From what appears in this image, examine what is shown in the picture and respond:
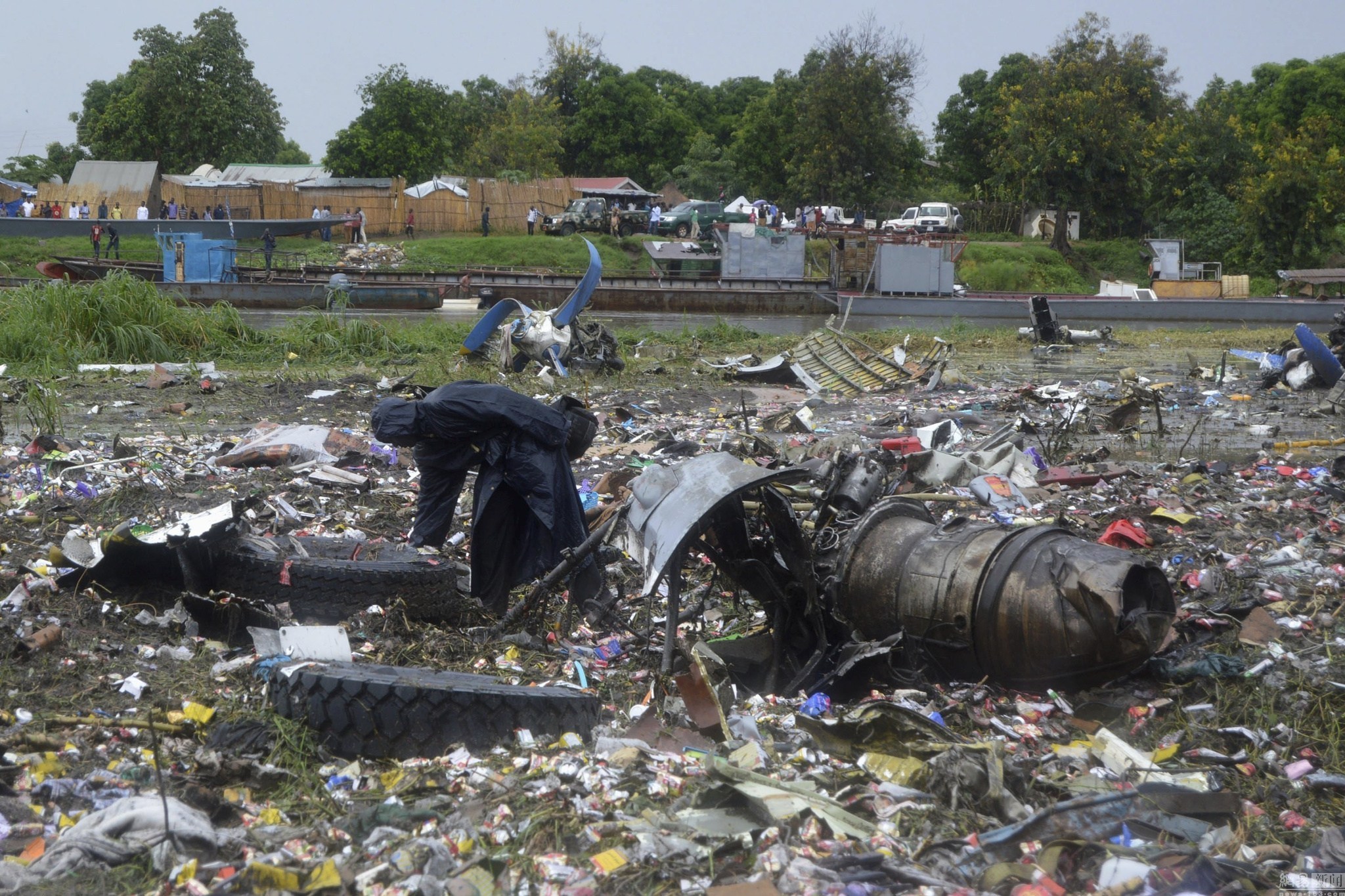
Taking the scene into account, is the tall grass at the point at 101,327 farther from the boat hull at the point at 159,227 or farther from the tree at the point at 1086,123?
the tree at the point at 1086,123

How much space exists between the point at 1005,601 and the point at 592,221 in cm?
3238

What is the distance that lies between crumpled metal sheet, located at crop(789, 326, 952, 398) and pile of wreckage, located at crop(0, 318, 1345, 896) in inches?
274

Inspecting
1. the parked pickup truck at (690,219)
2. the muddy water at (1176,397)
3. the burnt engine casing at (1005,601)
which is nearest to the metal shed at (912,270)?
the muddy water at (1176,397)

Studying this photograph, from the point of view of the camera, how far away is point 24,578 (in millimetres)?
4836

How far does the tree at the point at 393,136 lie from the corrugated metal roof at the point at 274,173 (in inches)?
41.9

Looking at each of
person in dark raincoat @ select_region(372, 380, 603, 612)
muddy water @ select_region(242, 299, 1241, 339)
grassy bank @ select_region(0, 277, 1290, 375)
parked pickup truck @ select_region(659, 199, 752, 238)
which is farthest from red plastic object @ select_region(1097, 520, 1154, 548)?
parked pickup truck @ select_region(659, 199, 752, 238)

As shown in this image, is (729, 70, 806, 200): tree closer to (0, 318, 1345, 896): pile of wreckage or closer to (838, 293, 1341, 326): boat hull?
(838, 293, 1341, 326): boat hull

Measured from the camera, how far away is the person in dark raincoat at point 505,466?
493 cm

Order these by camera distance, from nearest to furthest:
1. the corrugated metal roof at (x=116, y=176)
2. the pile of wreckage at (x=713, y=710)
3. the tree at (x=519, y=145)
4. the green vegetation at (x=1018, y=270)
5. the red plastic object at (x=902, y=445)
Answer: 1. the pile of wreckage at (x=713, y=710)
2. the red plastic object at (x=902, y=445)
3. the green vegetation at (x=1018, y=270)
4. the corrugated metal roof at (x=116, y=176)
5. the tree at (x=519, y=145)

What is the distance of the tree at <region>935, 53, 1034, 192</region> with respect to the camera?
44.3 meters

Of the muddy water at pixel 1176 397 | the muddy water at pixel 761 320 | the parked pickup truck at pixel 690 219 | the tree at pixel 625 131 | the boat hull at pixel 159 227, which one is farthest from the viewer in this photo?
the tree at pixel 625 131

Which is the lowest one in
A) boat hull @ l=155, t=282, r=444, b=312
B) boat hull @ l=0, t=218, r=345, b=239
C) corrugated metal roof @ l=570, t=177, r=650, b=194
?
boat hull @ l=155, t=282, r=444, b=312

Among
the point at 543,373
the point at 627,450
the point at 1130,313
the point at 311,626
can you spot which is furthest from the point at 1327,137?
the point at 311,626

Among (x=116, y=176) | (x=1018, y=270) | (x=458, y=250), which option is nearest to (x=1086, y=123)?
(x=1018, y=270)
